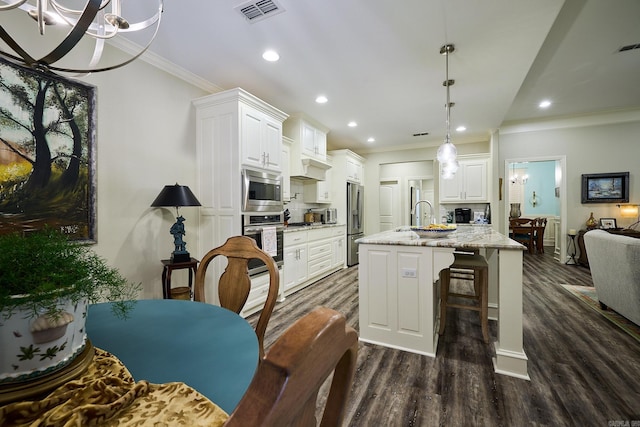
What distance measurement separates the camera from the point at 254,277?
3.03m

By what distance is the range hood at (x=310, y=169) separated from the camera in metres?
4.26

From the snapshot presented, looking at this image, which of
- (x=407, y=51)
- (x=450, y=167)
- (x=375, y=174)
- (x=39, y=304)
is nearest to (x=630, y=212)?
(x=450, y=167)

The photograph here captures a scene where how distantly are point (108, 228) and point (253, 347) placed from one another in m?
2.29

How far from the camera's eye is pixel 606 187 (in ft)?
16.7

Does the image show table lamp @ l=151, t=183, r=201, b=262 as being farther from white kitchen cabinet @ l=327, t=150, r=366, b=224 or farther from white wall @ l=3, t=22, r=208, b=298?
white kitchen cabinet @ l=327, t=150, r=366, b=224

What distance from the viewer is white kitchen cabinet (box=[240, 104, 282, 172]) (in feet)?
9.58

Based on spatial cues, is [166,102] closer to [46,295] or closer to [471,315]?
[46,295]

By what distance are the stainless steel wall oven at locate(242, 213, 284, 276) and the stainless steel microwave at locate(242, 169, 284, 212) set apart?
3.4 inches

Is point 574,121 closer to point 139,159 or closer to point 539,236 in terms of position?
point 539,236

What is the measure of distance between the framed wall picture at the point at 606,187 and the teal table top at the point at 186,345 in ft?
22.5

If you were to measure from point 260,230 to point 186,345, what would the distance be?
7.56 ft

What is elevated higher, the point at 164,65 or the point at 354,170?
the point at 164,65

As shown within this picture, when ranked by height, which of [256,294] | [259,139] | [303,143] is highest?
[303,143]

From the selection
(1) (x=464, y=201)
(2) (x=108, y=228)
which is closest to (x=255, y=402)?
(2) (x=108, y=228)
